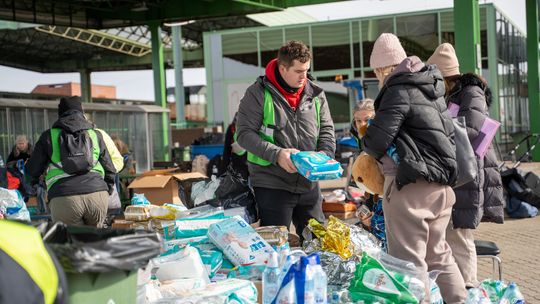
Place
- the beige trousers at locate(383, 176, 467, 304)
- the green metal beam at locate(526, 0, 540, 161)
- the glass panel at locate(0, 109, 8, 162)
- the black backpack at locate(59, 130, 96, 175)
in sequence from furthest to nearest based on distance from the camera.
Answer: the green metal beam at locate(526, 0, 540, 161), the glass panel at locate(0, 109, 8, 162), the black backpack at locate(59, 130, 96, 175), the beige trousers at locate(383, 176, 467, 304)

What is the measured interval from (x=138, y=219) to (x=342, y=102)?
844 inches

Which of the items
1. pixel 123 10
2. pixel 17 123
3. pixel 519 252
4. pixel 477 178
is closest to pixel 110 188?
pixel 477 178

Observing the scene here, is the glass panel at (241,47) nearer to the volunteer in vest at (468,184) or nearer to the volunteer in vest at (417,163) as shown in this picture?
the volunteer in vest at (468,184)

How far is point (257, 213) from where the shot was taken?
5223 mm

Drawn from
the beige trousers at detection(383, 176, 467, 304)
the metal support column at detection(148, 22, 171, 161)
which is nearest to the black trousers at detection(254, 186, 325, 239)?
the beige trousers at detection(383, 176, 467, 304)

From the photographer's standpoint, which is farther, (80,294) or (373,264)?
(373,264)

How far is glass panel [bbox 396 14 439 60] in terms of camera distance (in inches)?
974

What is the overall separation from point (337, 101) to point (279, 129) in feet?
69.6

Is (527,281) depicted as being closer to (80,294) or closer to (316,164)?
(316,164)

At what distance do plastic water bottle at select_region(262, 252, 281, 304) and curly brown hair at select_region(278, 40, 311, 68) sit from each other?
159 centimetres

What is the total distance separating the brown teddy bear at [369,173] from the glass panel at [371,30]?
2166 cm

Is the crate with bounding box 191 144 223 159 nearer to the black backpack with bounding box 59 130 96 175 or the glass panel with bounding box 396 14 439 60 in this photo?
the glass panel with bounding box 396 14 439 60

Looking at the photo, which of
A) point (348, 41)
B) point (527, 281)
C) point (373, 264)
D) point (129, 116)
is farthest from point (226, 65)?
point (373, 264)

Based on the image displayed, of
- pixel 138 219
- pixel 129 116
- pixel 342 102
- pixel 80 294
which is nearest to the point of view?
pixel 80 294
